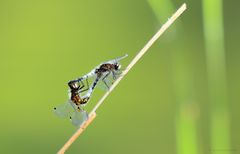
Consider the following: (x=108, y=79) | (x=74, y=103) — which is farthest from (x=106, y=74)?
(x=74, y=103)

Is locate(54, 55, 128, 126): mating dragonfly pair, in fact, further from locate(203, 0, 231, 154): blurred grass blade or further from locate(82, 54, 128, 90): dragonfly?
locate(203, 0, 231, 154): blurred grass blade

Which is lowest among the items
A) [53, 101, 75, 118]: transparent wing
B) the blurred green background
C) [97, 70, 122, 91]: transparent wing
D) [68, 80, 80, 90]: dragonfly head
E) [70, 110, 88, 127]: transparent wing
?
[70, 110, 88, 127]: transparent wing

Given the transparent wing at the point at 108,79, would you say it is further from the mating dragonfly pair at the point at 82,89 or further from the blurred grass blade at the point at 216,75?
the blurred grass blade at the point at 216,75

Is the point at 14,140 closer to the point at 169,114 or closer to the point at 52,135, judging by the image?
the point at 52,135

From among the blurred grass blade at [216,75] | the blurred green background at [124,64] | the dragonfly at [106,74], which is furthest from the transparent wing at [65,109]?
the blurred green background at [124,64]

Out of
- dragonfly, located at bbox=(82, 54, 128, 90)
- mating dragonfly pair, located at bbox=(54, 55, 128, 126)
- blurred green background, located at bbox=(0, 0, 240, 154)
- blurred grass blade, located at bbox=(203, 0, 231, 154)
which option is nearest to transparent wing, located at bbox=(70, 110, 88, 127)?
mating dragonfly pair, located at bbox=(54, 55, 128, 126)

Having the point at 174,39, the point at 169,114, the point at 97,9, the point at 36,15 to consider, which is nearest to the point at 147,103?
the point at 169,114
